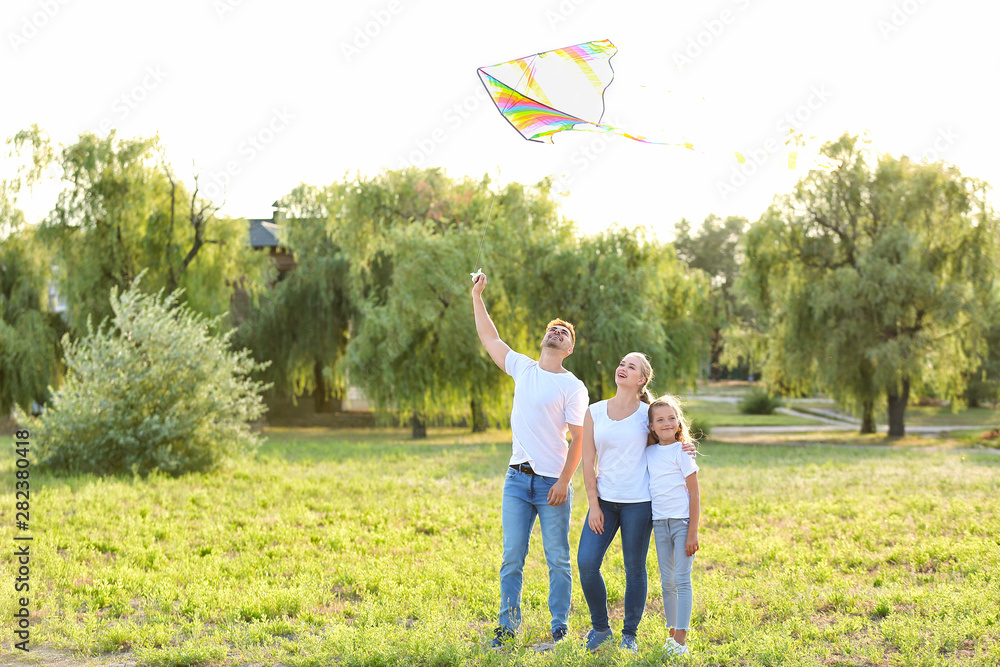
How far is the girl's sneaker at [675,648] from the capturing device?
4605 mm

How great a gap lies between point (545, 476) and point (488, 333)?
1038 millimetres

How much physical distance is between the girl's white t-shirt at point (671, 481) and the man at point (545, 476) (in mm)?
476

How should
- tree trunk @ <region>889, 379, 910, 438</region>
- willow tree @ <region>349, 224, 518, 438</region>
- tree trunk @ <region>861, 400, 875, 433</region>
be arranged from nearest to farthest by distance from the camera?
willow tree @ <region>349, 224, 518, 438</region>
tree trunk @ <region>889, 379, 910, 438</region>
tree trunk @ <region>861, 400, 875, 433</region>

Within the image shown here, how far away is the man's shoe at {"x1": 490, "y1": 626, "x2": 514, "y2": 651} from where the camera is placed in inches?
192

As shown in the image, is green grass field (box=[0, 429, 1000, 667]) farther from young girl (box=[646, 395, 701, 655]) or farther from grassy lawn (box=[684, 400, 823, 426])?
grassy lawn (box=[684, 400, 823, 426])

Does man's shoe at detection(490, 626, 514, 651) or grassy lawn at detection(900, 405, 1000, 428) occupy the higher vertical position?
man's shoe at detection(490, 626, 514, 651)

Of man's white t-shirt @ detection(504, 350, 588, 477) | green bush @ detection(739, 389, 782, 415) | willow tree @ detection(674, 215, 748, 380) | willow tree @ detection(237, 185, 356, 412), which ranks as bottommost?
green bush @ detection(739, 389, 782, 415)

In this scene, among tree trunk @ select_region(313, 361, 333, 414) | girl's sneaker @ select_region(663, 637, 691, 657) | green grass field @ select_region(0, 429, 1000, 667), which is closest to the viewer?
girl's sneaker @ select_region(663, 637, 691, 657)

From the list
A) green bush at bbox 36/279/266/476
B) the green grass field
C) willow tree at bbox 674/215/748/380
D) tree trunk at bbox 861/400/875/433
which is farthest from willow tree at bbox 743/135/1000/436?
willow tree at bbox 674/215/748/380

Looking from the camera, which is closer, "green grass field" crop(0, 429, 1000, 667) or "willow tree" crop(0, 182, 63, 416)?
"green grass field" crop(0, 429, 1000, 667)

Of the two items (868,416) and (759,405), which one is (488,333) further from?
(759,405)

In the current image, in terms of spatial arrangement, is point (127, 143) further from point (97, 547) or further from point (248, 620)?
point (248, 620)

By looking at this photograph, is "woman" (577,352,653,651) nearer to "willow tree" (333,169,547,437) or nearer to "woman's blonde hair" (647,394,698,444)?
"woman's blonde hair" (647,394,698,444)

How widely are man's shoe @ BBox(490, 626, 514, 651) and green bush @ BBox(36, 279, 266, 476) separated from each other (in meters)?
9.21
